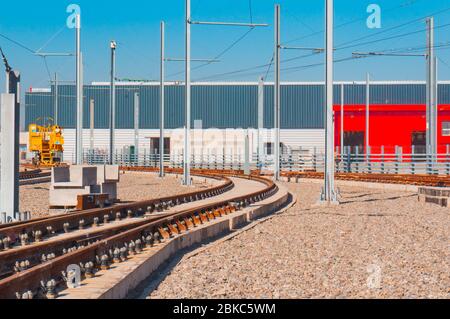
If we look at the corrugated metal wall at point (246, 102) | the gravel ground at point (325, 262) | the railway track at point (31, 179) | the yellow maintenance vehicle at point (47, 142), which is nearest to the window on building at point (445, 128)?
the corrugated metal wall at point (246, 102)

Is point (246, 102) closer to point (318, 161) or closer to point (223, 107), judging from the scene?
point (223, 107)

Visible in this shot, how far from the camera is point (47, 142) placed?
65375mm

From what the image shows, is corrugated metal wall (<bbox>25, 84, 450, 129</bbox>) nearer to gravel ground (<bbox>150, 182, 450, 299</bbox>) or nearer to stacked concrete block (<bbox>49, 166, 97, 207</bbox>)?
stacked concrete block (<bbox>49, 166, 97, 207</bbox>)

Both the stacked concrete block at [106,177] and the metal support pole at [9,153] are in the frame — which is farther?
the stacked concrete block at [106,177]

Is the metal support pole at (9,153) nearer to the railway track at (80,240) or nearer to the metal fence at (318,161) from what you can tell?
the railway track at (80,240)

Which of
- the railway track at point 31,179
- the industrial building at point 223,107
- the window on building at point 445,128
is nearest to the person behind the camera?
the railway track at point 31,179

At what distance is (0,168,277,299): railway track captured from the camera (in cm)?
893

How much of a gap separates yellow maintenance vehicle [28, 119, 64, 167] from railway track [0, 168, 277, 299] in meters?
42.6

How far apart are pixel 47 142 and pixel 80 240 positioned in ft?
176

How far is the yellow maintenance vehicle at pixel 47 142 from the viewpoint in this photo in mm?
65000

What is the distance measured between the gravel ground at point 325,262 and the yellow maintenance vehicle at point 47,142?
45461 mm

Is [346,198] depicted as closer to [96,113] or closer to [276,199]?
[276,199]

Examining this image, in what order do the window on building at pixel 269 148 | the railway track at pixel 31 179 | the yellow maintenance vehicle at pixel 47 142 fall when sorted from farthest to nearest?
the window on building at pixel 269 148, the yellow maintenance vehicle at pixel 47 142, the railway track at pixel 31 179
